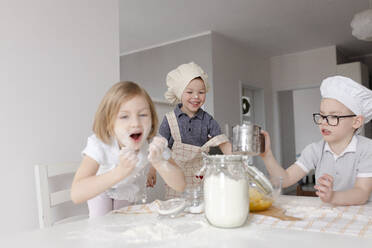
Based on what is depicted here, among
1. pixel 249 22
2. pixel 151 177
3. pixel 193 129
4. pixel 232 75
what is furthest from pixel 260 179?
pixel 232 75

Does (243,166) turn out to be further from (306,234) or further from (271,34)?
(271,34)

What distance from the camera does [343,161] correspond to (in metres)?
1.11

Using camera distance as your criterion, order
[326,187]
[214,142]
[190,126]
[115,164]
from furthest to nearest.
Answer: [190,126] < [214,142] < [115,164] < [326,187]

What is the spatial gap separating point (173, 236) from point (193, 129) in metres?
0.91

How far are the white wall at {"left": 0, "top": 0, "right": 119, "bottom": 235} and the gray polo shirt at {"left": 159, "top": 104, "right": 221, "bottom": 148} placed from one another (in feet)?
1.52

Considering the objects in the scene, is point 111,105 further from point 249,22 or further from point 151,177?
point 249,22

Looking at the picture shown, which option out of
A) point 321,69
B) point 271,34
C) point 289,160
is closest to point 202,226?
point 271,34

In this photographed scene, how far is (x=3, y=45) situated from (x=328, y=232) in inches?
Answer: 54.6

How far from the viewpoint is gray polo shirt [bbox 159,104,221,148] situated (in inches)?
59.2

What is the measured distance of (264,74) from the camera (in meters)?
4.95

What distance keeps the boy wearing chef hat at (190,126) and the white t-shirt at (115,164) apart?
0.30m

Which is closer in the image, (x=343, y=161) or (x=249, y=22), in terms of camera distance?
(x=343, y=161)

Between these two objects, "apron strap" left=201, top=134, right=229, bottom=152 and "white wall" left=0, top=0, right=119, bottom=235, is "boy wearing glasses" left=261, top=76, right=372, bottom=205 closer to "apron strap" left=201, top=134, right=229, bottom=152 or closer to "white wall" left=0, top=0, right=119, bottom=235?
"apron strap" left=201, top=134, right=229, bottom=152

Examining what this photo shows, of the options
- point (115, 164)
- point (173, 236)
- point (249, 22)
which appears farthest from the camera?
point (249, 22)
